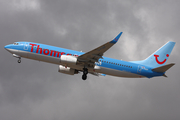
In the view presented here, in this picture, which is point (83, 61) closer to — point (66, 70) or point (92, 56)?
point (92, 56)

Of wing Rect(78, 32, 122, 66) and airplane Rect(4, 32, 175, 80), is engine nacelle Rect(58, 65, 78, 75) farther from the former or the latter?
wing Rect(78, 32, 122, 66)

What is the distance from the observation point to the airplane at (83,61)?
47875mm

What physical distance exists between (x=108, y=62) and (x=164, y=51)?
14.4 meters

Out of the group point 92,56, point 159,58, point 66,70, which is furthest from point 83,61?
point 159,58

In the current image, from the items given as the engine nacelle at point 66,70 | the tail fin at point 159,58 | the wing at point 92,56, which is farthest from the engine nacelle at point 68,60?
the tail fin at point 159,58

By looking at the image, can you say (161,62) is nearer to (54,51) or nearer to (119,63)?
(119,63)

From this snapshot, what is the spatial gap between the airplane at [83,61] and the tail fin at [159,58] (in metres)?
0.98

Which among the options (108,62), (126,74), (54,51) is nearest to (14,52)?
(54,51)

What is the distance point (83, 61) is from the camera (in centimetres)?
4875

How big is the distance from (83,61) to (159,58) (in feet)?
58.2

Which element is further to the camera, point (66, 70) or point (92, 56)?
point (66, 70)

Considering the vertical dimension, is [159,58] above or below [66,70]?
above

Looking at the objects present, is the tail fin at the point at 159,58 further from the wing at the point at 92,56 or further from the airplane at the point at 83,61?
the wing at the point at 92,56

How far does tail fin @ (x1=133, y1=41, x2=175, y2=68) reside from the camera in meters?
54.8
